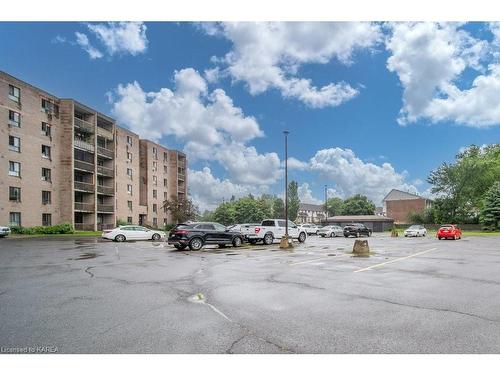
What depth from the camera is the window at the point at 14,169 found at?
37688 millimetres

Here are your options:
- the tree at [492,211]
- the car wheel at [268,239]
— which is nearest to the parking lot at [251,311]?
the car wheel at [268,239]

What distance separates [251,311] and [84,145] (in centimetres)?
4734

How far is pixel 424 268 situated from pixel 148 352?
36.5 feet

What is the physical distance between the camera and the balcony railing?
46578 millimetres

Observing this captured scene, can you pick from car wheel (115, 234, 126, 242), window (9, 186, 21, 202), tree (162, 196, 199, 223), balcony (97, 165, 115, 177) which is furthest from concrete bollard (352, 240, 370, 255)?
tree (162, 196, 199, 223)

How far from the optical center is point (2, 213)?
36000mm

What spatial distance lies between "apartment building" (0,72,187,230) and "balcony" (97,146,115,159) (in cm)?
14

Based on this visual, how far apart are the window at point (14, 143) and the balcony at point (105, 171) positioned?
13112 millimetres

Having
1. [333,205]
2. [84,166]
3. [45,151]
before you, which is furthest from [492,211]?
[333,205]

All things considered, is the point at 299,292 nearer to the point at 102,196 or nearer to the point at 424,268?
the point at 424,268

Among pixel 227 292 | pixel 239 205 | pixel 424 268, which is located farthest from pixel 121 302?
pixel 239 205

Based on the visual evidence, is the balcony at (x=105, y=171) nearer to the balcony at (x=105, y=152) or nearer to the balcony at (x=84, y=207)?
the balcony at (x=105, y=152)

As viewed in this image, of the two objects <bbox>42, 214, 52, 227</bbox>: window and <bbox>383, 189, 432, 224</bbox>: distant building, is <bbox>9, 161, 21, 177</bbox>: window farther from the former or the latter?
<bbox>383, 189, 432, 224</bbox>: distant building

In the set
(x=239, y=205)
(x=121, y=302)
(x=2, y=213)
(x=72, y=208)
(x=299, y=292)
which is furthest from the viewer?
(x=239, y=205)
